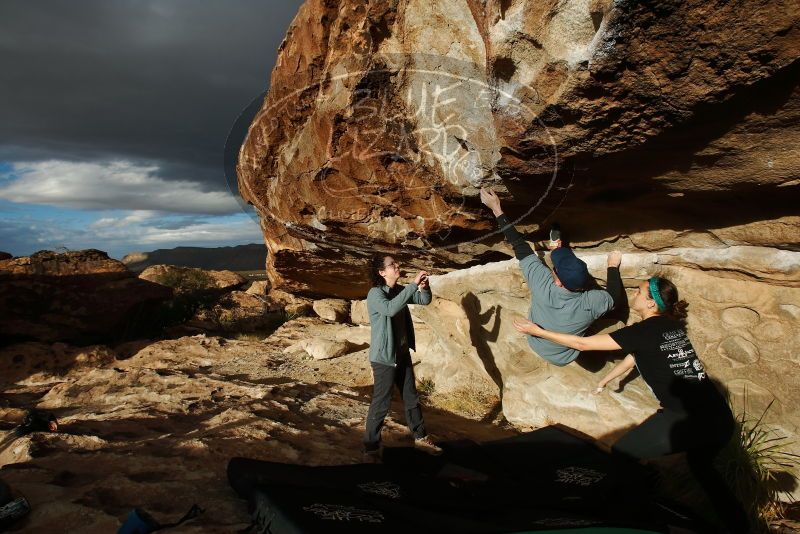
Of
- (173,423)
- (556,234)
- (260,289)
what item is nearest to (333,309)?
(260,289)

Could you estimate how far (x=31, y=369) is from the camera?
7.68 metres

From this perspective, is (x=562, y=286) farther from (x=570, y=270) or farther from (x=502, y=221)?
(x=502, y=221)

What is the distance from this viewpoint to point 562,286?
3.73 metres

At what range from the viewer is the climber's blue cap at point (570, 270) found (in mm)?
3633

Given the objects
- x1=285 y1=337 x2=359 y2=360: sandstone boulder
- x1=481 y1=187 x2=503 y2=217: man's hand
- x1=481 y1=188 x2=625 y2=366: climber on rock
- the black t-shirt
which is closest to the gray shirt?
x1=481 y1=188 x2=625 y2=366: climber on rock

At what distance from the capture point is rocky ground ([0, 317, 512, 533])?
2775 millimetres

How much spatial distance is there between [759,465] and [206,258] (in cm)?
6029

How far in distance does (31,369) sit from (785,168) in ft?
32.0

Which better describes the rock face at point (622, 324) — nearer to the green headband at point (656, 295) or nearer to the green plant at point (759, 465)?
the green plant at point (759, 465)

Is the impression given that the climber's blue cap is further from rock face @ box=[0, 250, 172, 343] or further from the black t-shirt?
rock face @ box=[0, 250, 172, 343]

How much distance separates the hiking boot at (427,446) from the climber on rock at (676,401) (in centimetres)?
149

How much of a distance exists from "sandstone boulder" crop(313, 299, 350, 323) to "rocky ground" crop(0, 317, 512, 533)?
5.28 ft

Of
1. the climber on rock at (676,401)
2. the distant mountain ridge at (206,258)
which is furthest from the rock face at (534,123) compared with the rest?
the distant mountain ridge at (206,258)

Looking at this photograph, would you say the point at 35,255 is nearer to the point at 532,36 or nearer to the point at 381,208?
the point at 381,208
